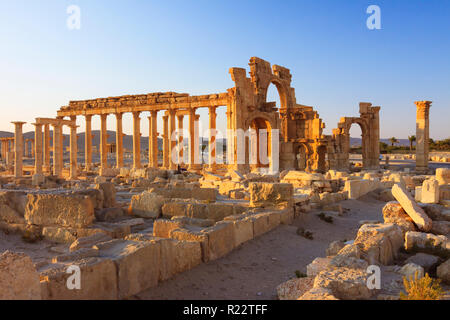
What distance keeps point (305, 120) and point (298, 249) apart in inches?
1009

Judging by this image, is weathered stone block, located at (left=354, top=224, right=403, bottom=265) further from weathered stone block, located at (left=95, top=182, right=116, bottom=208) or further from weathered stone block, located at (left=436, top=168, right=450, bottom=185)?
Answer: weathered stone block, located at (left=436, top=168, right=450, bottom=185)

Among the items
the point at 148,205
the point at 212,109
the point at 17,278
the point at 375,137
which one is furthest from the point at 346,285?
the point at 375,137

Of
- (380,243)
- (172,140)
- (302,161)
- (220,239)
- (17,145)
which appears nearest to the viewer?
(380,243)

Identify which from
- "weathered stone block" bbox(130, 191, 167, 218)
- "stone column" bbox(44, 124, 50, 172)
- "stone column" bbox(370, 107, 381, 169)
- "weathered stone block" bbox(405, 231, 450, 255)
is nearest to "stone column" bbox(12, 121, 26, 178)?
"stone column" bbox(44, 124, 50, 172)

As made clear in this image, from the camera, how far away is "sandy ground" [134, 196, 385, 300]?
5012 mm

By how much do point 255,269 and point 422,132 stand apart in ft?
91.2

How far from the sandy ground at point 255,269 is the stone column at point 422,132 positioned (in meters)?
22.2

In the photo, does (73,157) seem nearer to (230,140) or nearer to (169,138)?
(169,138)

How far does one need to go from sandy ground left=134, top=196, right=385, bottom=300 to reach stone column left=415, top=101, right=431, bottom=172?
875 inches

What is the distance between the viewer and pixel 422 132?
28.7 meters

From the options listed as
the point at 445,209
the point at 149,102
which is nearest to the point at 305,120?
the point at 149,102

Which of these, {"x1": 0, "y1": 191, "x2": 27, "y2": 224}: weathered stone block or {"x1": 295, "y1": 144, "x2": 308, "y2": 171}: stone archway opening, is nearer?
{"x1": 0, "y1": 191, "x2": 27, "y2": 224}: weathered stone block

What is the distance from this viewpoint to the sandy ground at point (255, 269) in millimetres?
5012
